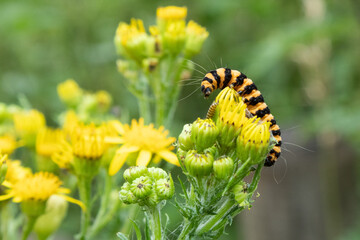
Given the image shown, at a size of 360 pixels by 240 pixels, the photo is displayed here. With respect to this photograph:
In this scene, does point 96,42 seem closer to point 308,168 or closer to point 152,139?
point 308,168

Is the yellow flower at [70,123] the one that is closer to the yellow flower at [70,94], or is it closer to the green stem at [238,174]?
the yellow flower at [70,94]

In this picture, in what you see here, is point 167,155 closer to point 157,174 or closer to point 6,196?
point 157,174

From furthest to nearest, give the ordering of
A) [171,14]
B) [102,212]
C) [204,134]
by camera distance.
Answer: [171,14] < [102,212] < [204,134]

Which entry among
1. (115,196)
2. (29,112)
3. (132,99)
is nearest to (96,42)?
(132,99)

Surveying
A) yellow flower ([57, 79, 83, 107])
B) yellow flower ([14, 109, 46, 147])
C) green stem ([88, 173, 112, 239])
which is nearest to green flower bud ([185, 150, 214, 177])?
green stem ([88, 173, 112, 239])

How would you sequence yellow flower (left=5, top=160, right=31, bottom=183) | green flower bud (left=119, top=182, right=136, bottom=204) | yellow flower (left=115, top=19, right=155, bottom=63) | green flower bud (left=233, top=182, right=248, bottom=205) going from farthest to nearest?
yellow flower (left=115, top=19, right=155, bottom=63) < yellow flower (left=5, top=160, right=31, bottom=183) < green flower bud (left=119, top=182, right=136, bottom=204) < green flower bud (left=233, top=182, right=248, bottom=205)

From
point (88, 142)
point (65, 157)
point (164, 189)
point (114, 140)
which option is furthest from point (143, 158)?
point (164, 189)

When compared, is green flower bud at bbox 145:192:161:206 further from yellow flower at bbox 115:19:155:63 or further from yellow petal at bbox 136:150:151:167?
yellow flower at bbox 115:19:155:63
